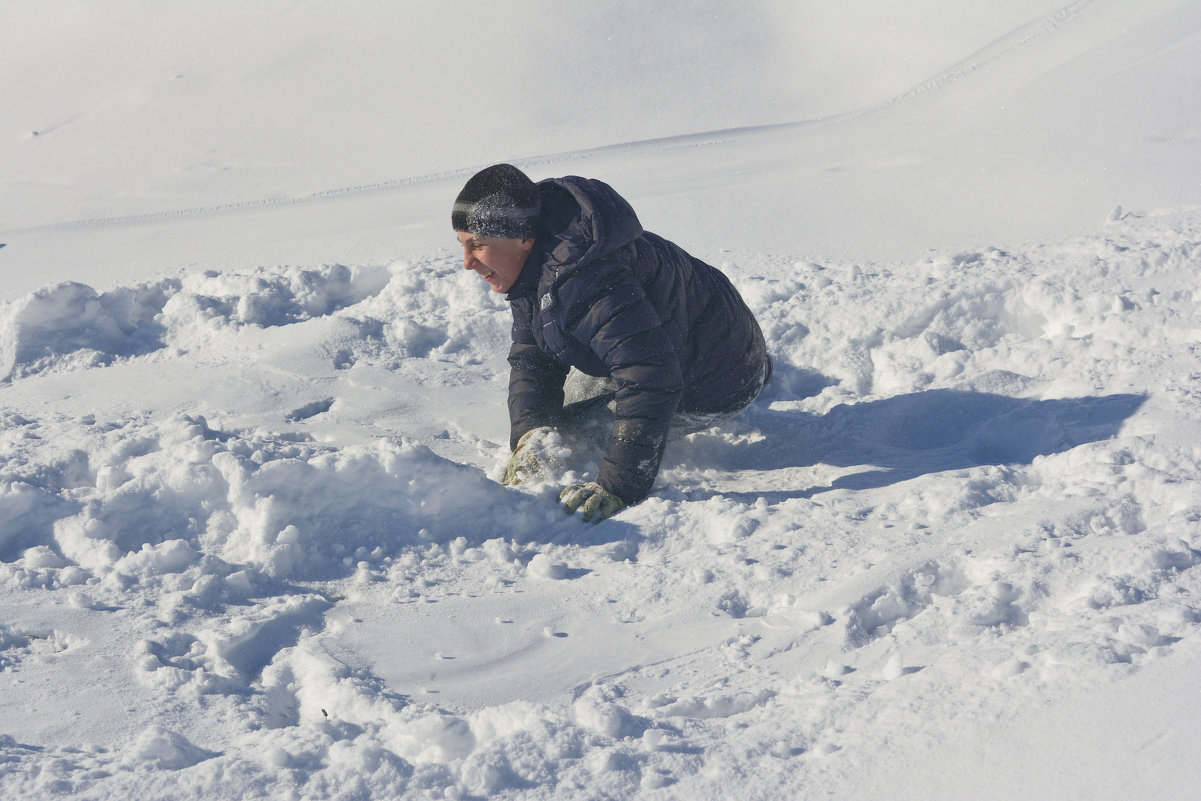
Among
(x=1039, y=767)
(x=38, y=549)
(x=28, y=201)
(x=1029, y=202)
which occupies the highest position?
(x=28, y=201)

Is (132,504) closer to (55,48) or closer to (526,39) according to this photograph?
(526,39)

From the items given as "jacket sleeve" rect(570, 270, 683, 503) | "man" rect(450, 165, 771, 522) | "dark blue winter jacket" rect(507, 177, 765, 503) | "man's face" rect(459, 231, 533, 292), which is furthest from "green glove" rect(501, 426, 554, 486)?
"man's face" rect(459, 231, 533, 292)

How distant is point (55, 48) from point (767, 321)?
664 centimetres

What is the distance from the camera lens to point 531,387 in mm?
3023

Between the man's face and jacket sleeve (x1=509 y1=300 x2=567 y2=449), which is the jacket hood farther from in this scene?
jacket sleeve (x1=509 y1=300 x2=567 y2=449)

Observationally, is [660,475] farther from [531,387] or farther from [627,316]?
[627,316]

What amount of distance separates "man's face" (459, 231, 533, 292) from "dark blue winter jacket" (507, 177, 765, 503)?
3 cm

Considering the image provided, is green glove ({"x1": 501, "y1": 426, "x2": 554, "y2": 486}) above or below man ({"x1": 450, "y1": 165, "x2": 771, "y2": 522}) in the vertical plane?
below

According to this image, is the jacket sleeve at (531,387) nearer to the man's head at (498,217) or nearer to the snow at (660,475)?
the snow at (660,475)

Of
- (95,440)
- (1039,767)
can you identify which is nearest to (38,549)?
(95,440)

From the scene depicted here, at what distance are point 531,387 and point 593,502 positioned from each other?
536 millimetres

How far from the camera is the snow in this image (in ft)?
5.52

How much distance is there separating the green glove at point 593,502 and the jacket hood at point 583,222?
0.57 metres

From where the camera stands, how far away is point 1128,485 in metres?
Answer: 2.41
